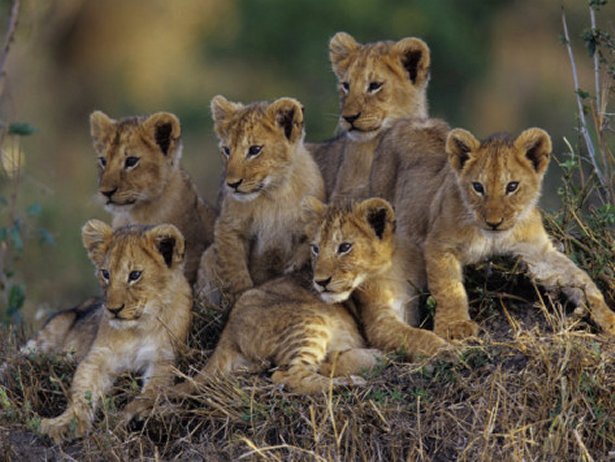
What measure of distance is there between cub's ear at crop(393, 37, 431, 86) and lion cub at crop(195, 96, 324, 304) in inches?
31.1

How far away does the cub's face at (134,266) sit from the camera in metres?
6.89

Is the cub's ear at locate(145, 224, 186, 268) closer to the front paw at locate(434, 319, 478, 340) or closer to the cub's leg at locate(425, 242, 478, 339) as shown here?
the cub's leg at locate(425, 242, 478, 339)

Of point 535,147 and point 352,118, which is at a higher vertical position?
Answer: point 535,147

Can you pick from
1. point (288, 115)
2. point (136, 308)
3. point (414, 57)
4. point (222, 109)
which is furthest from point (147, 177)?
point (414, 57)

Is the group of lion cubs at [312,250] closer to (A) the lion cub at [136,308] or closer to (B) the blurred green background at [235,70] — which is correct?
(A) the lion cub at [136,308]

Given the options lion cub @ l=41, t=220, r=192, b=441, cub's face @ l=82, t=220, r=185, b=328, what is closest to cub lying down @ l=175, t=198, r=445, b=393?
lion cub @ l=41, t=220, r=192, b=441

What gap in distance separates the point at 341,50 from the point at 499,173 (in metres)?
1.88

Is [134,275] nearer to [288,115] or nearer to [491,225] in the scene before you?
[288,115]

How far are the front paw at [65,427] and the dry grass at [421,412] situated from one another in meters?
0.05

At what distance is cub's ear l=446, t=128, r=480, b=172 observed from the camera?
22.4 ft

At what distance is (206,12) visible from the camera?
18.5 metres

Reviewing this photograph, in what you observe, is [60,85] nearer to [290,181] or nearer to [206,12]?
[206,12]

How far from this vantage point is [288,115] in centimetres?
764

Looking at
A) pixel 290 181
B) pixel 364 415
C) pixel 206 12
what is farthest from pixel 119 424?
pixel 206 12
